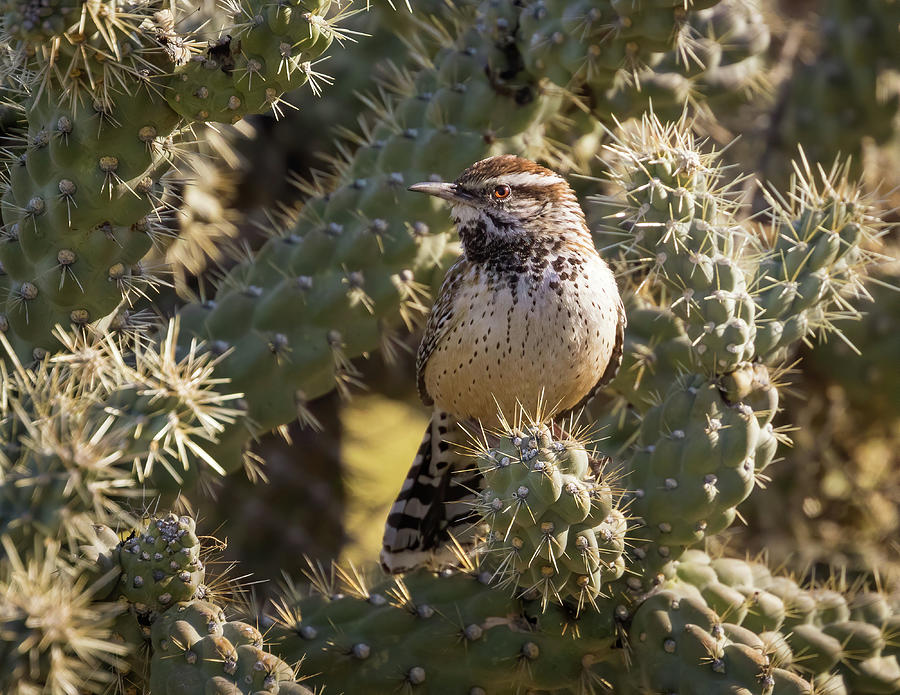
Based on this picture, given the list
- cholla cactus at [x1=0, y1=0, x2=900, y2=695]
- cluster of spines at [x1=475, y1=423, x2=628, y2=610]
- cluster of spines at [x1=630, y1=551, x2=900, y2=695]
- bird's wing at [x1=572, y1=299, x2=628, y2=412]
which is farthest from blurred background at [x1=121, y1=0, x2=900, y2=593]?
cluster of spines at [x1=475, y1=423, x2=628, y2=610]

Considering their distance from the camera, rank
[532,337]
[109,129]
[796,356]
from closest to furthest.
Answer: [109,129]
[532,337]
[796,356]

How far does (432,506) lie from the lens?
135 inches

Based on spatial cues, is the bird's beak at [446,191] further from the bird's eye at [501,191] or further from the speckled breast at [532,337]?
the speckled breast at [532,337]

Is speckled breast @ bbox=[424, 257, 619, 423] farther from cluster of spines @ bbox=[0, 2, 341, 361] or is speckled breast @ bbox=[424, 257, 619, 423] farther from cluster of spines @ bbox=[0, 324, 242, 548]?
cluster of spines @ bbox=[0, 324, 242, 548]

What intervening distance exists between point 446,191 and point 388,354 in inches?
25.3

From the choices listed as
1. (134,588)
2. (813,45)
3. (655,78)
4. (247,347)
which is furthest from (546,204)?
(813,45)

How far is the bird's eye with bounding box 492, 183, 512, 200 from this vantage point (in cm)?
310

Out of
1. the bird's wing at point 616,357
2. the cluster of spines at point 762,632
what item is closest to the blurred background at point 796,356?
→ the bird's wing at point 616,357

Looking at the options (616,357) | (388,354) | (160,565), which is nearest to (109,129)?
(160,565)

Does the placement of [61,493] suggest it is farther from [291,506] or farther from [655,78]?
[291,506]

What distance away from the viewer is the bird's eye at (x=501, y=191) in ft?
10.2

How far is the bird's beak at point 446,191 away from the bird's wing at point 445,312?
0.22 meters

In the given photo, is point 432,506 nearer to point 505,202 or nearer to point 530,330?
point 530,330

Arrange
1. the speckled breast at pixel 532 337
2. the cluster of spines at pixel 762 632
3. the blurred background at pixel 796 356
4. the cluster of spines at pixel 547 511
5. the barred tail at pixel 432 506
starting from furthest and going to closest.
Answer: the blurred background at pixel 796 356
the barred tail at pixel 432 506
the speckled breast at pixel 532 337
the cluster of spines at pixel 762 632
the cluster of spines at pixel 547 511
